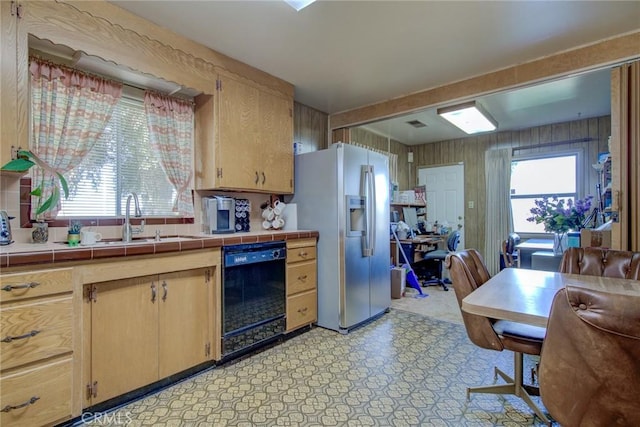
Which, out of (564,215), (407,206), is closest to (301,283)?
(564,215)

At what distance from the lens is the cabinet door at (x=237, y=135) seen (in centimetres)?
276

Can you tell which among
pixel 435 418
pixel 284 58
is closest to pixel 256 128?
pixel 284 58

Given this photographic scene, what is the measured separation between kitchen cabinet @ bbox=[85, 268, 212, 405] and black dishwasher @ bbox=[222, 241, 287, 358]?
0.54 ft

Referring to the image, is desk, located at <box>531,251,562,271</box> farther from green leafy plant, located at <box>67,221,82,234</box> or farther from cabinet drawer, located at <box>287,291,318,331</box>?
green leafy plant, located at <box>67,221,82,234</box>

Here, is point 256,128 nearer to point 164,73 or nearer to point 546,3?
point 164,73

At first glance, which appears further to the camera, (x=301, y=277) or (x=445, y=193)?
(x=445, y=193)

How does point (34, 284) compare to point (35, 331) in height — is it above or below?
above

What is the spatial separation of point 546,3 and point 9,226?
3.62m

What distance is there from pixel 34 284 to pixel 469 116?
4621 mm

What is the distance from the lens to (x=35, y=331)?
1.58 metres

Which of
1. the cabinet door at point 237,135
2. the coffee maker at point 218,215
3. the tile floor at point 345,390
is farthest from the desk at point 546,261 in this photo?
the coffee maker at point 218,215

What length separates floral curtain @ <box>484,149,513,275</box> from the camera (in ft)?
17.8

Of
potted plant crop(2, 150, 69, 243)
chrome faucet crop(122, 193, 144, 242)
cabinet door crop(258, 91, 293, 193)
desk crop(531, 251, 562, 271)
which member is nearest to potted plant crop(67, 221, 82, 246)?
potted plant crop(2, 150, 69, 243)

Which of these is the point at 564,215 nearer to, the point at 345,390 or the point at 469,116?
the point at 469,116
